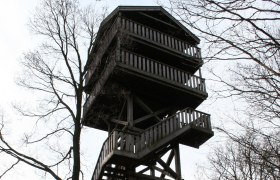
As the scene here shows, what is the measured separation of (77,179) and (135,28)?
6578 mm

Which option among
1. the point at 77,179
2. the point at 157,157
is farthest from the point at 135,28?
the point at 77,179

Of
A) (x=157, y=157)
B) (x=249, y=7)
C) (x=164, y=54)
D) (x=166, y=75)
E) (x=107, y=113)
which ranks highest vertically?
(x=164, y=54)

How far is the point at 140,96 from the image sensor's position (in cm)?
1443

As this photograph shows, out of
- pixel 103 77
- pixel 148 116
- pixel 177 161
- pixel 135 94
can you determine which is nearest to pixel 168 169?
pixel 177 161

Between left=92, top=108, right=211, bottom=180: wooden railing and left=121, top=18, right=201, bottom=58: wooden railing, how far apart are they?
2373 mm

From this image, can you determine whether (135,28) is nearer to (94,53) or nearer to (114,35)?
(114,35)

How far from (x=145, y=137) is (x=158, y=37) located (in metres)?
4.12

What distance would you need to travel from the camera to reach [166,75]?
46.0 ft

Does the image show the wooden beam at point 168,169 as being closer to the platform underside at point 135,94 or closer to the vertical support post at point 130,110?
the vertical support post at point 130,110

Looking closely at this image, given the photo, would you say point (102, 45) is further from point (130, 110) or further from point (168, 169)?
point (168, 169)

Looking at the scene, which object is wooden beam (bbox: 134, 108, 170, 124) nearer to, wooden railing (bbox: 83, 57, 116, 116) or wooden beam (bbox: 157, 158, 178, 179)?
wooden beam (bbox: 157, 158, 178, 179)

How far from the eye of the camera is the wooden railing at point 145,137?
39.2ft

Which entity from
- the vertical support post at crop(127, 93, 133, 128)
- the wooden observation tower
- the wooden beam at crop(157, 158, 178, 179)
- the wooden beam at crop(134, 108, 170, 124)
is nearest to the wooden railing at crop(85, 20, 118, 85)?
the wooden observation tower

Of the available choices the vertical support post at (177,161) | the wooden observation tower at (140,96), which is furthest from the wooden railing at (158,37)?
the vertical support post at (177,161)
